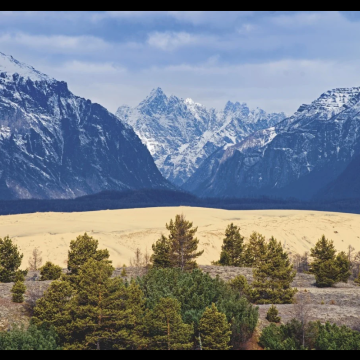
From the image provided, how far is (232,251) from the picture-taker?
85125mm

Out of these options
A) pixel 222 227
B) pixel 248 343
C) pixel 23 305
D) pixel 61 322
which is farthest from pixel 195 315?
pixel 222 227

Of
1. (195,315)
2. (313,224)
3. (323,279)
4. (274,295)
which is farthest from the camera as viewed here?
(313,224)

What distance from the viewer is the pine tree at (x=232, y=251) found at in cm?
8304

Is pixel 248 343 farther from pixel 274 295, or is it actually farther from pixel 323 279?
pixel 323 279

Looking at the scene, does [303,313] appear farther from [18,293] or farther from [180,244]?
[180,244]

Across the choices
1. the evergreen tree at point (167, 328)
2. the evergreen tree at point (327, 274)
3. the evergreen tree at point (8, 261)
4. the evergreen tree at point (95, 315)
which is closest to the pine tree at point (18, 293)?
the evergreen tree at point (95, 315)

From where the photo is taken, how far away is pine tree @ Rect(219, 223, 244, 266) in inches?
3269

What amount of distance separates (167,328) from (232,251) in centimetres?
4832

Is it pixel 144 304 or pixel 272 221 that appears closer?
pixel 144 304

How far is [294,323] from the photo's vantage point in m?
40.2

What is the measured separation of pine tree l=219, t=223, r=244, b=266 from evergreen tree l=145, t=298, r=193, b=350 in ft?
146

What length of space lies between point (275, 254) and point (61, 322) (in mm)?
27096

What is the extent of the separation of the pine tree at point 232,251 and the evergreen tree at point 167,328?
44472mm

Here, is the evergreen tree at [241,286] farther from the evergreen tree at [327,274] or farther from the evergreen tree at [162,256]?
the evergreen tree at [327,274]
